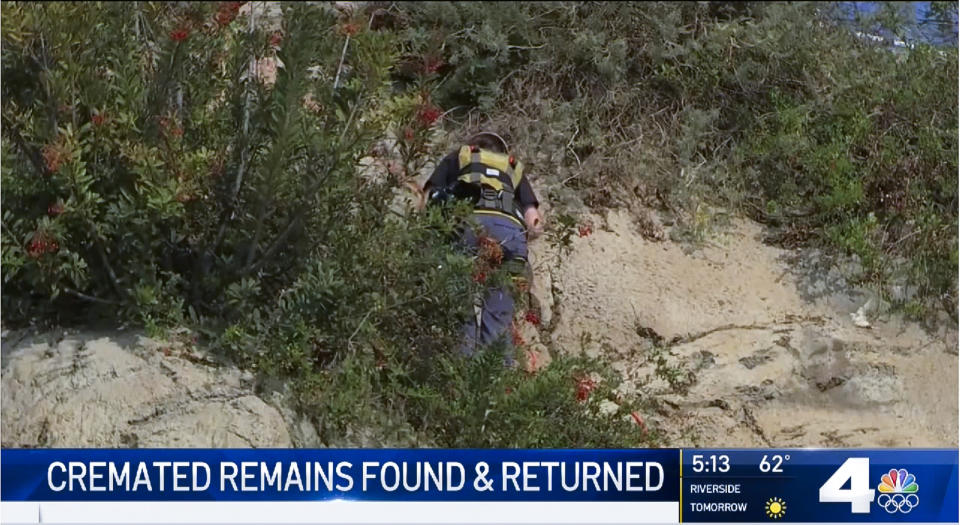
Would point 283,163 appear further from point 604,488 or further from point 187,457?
point 604,488

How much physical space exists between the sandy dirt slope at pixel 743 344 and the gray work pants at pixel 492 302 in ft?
1.53

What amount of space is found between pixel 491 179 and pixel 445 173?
0.32 m

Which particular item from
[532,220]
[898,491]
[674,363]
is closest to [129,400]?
[532,220]

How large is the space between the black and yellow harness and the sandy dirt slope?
0.47m

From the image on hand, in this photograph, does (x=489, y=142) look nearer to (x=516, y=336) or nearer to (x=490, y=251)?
(x=490, y=251)

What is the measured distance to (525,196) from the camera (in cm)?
689

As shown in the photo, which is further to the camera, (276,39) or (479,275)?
(276,39)

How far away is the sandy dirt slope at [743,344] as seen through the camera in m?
6.14

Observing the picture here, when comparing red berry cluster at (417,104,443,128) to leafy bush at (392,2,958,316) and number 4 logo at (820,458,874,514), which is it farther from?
number 4 logo at (820,458,874,514)

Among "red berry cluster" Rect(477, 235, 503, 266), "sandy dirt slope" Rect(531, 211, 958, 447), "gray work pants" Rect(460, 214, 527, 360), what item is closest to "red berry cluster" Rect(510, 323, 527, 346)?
→ "gray work pants" Rect(460, 214, 527, 360)

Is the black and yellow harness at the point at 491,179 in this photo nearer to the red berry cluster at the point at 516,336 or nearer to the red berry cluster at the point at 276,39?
the red berry cluster at the point at 516,336

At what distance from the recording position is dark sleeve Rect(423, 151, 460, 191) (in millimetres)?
6730

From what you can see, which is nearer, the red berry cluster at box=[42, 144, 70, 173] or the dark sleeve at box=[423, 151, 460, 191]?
the red berry cluster at box=[42, 144, 70, 173]

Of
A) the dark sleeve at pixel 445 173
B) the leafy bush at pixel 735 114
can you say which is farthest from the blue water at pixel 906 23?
the dark sleeve at pixel 445 173
